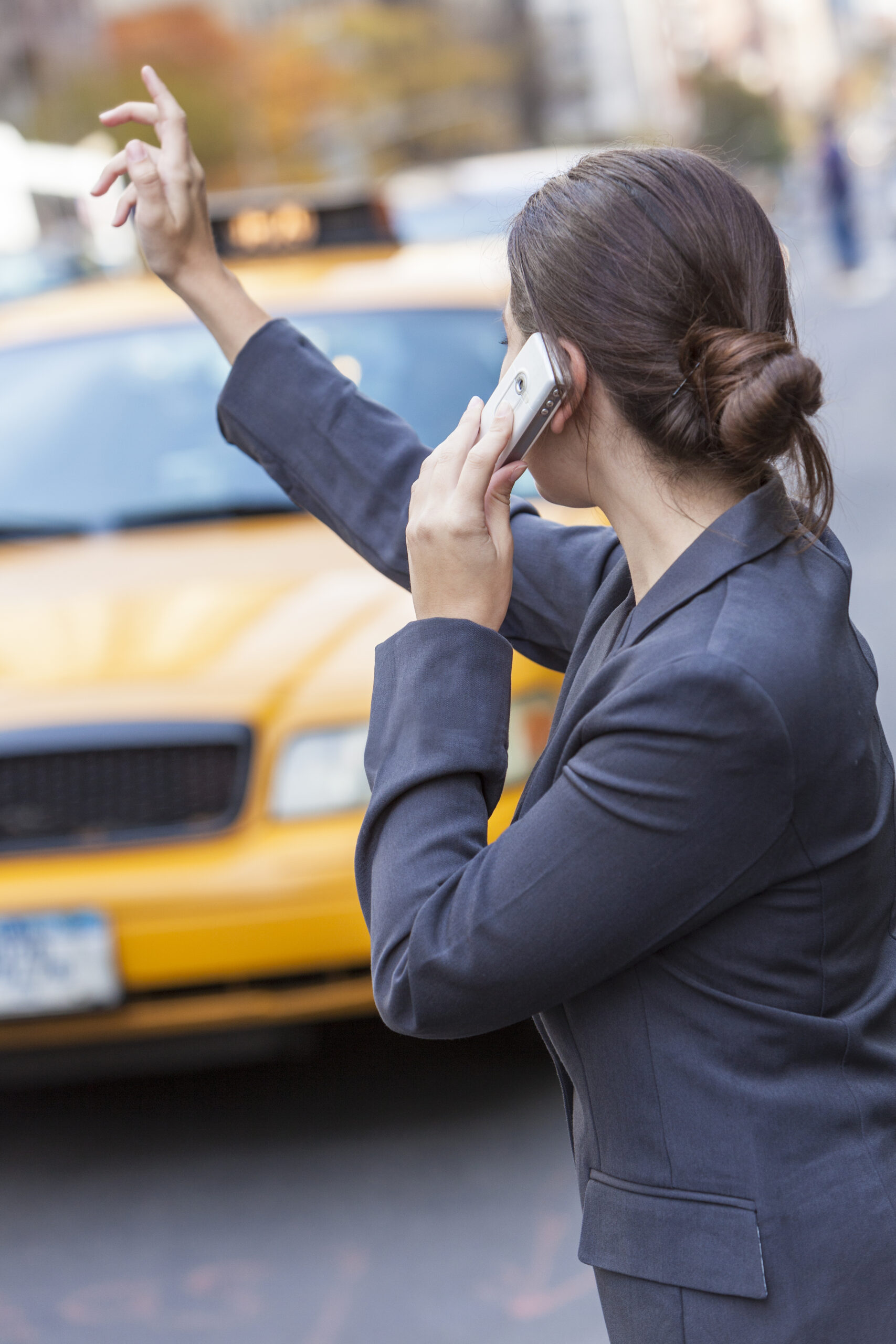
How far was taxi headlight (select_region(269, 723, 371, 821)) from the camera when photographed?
10.3ft

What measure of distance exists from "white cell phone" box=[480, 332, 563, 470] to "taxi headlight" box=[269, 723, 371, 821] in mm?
1815

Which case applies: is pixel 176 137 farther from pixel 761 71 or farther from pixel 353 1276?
pixel 761 71

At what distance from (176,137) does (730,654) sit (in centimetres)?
101

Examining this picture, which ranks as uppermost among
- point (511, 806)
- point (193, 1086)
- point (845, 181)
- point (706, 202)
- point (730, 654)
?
point (706, 202)

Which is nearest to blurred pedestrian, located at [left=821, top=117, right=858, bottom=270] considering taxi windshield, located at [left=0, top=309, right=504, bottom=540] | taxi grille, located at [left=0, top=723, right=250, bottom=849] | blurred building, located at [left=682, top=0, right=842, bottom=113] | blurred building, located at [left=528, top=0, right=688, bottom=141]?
taxi windshield, located at [left=0, top=309, right=504, bottom=540]

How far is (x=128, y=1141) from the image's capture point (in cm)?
346

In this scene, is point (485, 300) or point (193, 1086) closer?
point (193, 1086)

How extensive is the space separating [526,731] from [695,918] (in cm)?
206

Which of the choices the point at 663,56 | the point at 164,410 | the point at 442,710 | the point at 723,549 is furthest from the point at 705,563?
the point at 663,56

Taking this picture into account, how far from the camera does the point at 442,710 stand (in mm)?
1282

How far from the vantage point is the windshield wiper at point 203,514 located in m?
4.02

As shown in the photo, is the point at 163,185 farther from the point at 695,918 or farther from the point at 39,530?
the point at 39,530

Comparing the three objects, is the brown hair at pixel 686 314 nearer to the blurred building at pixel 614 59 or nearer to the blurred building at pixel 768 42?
the blurred building at pixel 614 59

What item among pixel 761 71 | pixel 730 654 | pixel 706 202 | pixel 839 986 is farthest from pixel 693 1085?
pixel 761 71
